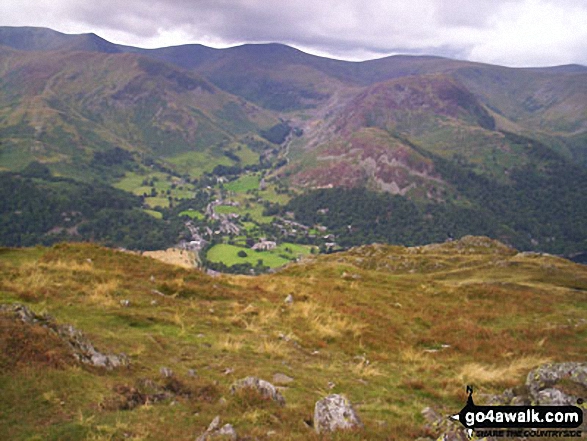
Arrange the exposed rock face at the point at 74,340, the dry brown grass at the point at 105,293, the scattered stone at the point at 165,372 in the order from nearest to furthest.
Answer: the exposed rock face at the point at 74,340
the scattered stone at the point at 165,372
the dry brown grass at the point at 105,293

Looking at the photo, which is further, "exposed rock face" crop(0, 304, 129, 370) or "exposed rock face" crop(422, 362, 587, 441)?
"exposed rock face" crop(0, 304, 129, 370)

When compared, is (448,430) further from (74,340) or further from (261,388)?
(74,340)

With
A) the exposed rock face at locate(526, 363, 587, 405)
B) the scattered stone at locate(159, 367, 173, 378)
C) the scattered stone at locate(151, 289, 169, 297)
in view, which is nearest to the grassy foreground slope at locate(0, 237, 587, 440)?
the scattered stone at locate(151, 289, 169, 297)

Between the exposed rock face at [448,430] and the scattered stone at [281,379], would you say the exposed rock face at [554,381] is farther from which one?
the scattered stone at [281,379]

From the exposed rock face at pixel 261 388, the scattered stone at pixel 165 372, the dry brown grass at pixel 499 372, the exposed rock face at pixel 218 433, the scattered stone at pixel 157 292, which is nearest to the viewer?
the exposed rock face at pixel 218 433

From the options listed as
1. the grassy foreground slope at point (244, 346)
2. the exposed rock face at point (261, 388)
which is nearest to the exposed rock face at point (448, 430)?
the grassy foreground slope at point (244, 346)

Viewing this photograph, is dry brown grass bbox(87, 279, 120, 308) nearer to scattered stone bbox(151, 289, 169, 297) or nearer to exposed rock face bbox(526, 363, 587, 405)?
scattered stone bbox(151, 289, 169, 297)

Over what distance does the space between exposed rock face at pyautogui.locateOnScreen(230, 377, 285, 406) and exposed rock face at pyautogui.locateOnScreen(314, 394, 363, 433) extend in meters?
1.97

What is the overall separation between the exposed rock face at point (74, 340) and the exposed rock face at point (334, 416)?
7849 millimetres

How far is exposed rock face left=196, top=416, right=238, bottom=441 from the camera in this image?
10211 mm

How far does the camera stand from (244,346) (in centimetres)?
1970

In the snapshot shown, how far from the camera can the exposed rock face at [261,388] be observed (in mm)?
13295

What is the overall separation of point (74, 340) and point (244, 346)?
7986mm

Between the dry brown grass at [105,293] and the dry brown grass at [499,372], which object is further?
the dry brown grass at [105,293]
